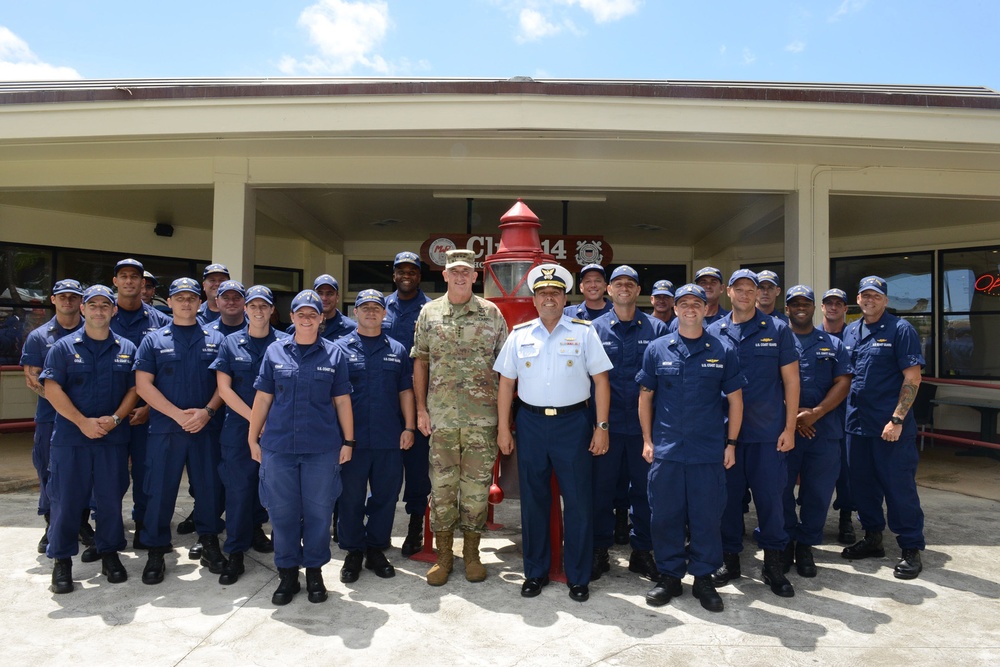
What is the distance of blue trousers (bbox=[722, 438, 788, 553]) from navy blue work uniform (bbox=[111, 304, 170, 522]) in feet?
12.3

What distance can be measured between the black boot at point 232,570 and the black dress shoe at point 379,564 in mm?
752

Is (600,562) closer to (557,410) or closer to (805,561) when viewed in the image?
(557,410)

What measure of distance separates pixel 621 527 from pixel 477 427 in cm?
164

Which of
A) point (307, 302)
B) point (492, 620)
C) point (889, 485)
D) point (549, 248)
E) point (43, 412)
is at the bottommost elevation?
point (492, 620)

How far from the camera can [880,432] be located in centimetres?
435

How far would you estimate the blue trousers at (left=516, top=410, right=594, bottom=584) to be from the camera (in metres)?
3.66

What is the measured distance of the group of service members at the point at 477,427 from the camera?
3.62 meters

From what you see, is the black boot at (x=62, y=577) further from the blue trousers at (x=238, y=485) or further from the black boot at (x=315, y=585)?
the black boot at (x=315, y=585)

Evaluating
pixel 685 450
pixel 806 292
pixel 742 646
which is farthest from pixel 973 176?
pixel 742 646

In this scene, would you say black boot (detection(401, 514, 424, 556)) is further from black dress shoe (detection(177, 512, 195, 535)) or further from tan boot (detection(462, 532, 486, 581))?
black dress shoe (detection(177, 512, 195, 535))

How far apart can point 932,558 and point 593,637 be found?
2.76m

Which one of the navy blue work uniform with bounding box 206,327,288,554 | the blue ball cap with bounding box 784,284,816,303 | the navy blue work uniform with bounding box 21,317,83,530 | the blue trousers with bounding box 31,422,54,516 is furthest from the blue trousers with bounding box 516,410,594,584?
the blue trousers with bounding box 31,422,54,516

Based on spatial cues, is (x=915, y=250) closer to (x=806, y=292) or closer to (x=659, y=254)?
(x=659, y=254)

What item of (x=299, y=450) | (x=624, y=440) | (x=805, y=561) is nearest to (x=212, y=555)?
(x=299, y=450)
